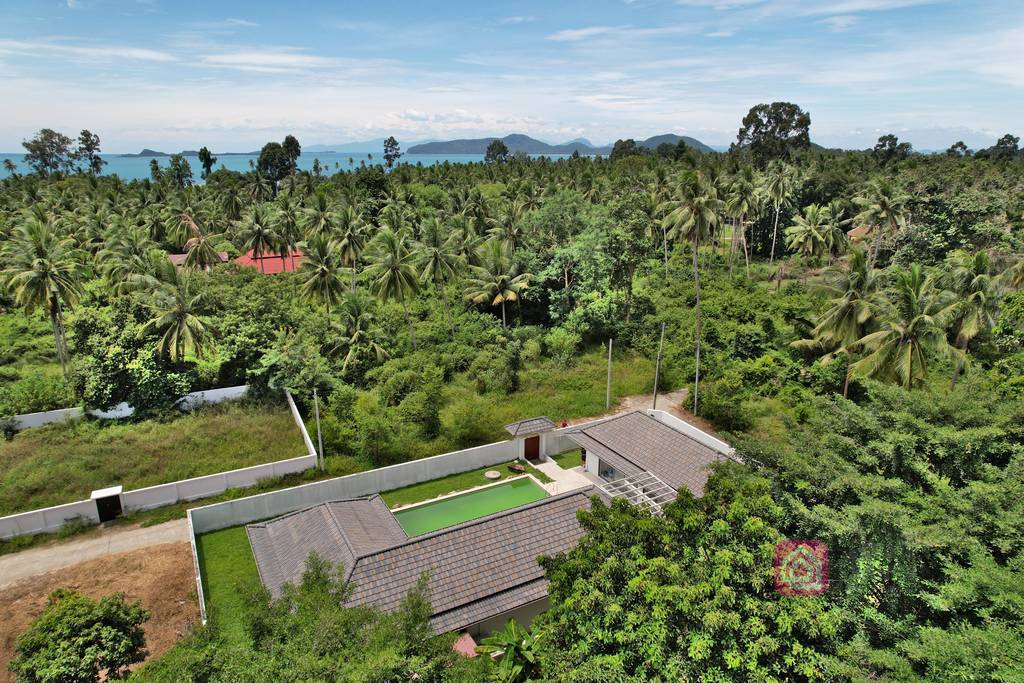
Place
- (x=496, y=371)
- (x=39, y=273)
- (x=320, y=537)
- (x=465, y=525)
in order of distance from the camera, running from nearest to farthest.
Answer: (x=465, y=525) → (x=320, y=537) → (x=39, y=273) → (x=496, y=371)

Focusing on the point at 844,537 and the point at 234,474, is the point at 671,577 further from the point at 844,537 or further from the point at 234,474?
the point at 234,474

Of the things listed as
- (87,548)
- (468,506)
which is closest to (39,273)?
(87,548)

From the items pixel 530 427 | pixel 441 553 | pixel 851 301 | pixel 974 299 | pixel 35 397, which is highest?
pixel 974 299

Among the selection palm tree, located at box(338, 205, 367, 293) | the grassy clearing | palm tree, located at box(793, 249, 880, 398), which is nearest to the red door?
the grassy clearing

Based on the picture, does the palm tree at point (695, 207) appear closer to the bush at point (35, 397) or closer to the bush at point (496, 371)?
the bush at point (496, 371)

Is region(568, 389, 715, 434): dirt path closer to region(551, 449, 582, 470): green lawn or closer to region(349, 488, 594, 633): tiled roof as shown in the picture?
region(551, 449, 582, 470): green lawn

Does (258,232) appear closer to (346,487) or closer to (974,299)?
(346,487)

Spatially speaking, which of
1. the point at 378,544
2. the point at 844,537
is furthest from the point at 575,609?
the point at 378,544

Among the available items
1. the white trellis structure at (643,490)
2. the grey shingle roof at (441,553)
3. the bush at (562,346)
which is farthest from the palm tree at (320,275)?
the white trellis structure at (643,490)
